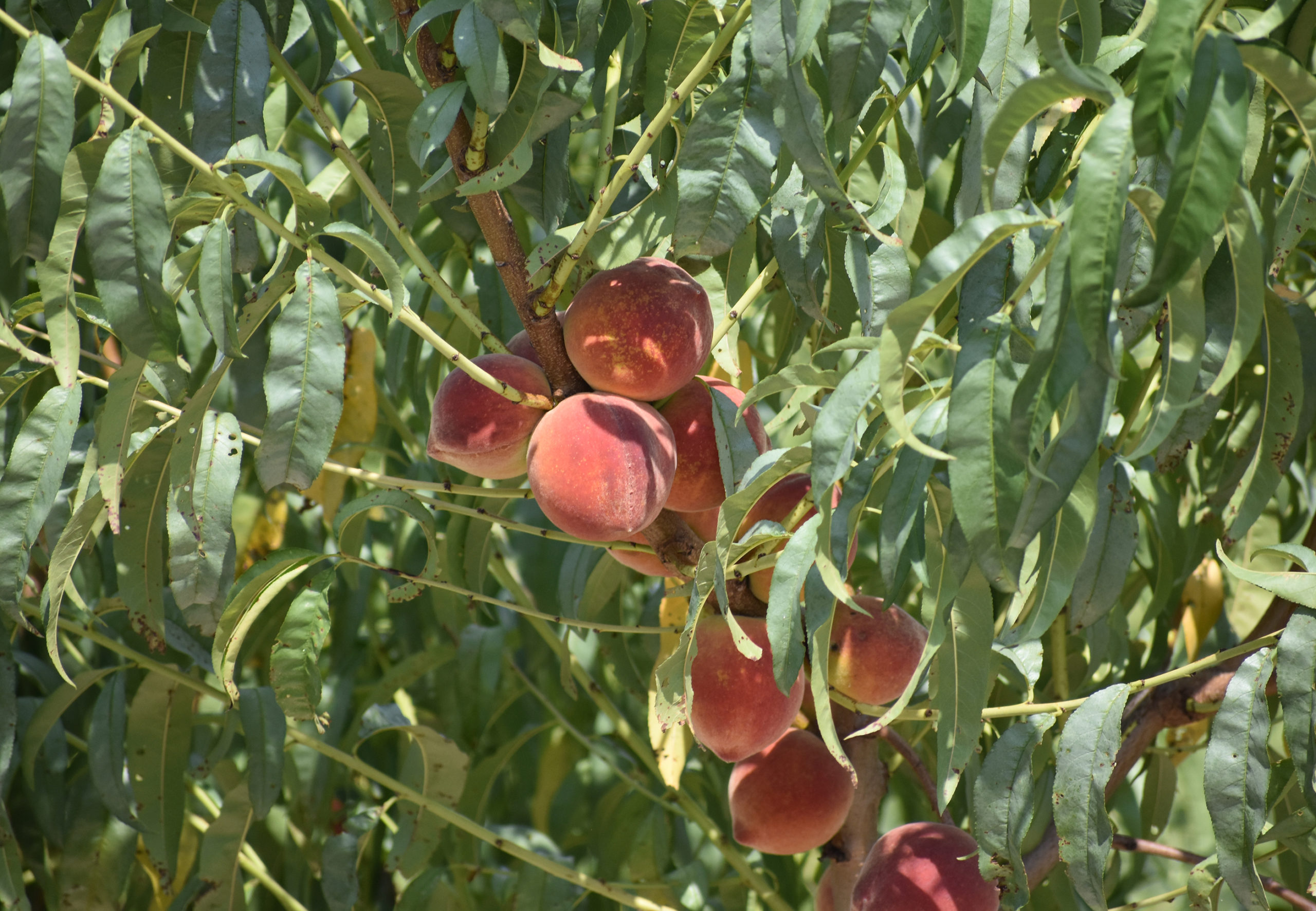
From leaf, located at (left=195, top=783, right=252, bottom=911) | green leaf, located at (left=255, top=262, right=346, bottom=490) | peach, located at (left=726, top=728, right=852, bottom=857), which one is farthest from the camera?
leaf, located at (left=195, top=783, right=252, bottom=911)

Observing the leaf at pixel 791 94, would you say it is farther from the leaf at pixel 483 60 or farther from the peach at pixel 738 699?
the peach at pixel 738 699

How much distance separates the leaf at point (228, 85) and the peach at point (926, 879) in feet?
2.48

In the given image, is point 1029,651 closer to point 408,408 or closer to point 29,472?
point 29,472

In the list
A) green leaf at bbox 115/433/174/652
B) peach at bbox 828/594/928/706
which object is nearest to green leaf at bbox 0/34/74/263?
green leaf at bbox 115/433/174/652

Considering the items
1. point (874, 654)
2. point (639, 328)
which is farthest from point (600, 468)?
point (874, 654)

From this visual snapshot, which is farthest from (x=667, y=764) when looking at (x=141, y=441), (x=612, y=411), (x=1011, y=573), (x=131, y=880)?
(x=131, y=880)

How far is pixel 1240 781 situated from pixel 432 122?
0.67m

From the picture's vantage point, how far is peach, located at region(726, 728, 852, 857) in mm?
1036

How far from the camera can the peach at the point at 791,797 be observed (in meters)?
1.04

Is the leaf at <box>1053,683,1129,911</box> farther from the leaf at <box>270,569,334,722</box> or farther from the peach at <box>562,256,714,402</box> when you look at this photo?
the leaf at <box>270,569,334,722</box>

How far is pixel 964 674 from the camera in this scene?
696 millimetres

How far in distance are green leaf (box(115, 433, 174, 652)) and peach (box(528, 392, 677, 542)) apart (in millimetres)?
313

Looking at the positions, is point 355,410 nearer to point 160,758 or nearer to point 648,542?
point 160,758

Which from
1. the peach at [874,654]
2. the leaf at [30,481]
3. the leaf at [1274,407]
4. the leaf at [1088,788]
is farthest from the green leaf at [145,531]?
the leaf at [1274,407]
